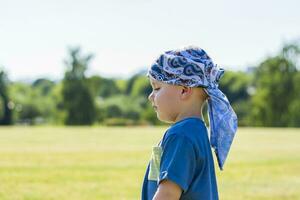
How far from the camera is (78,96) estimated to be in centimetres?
8756

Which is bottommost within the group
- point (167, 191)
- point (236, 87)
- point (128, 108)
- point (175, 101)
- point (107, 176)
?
point (128, 108)

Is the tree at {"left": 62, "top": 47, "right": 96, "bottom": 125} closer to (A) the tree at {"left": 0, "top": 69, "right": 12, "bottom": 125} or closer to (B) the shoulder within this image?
(A) the tree at {"left": 0, "top": 69, "right": 12, "bottom": 125}

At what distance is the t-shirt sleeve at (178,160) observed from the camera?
2803mm

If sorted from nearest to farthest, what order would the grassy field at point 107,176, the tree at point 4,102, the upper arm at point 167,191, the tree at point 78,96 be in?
the upper arm at point 167,191 < the grassy field at point 107,176 < the tree at point 4,102 < the tree at point 78,96

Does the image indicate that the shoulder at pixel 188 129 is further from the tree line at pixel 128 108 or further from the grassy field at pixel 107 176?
the tree line at pixel 128 108

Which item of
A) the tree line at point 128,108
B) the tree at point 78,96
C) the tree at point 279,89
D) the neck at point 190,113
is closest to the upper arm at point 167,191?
the neck at point 190,113

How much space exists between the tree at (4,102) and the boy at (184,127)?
7742cm

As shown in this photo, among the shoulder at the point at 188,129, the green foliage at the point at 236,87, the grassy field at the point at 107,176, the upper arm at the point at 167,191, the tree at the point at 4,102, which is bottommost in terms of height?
the green foliage at the point at 236,87

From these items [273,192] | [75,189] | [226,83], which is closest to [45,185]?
[75,189]

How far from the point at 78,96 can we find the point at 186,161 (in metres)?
85.3

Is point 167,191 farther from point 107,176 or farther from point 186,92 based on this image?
point 107,176

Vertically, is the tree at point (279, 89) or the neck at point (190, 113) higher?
the neck at point (190, 113)

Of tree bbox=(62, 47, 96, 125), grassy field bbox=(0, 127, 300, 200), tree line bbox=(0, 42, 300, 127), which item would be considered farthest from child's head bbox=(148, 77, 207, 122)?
tree bbox=(62, 47, 96, 125)

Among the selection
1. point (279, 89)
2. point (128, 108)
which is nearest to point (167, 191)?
point (279, 89)
